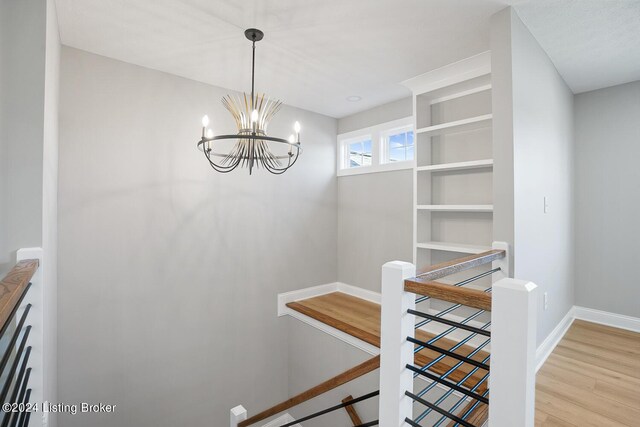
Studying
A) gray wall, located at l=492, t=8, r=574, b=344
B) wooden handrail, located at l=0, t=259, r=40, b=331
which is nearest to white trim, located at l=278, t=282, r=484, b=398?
gray wall, located at l=492, t=8, r=574, b=344

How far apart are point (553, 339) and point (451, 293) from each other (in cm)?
232

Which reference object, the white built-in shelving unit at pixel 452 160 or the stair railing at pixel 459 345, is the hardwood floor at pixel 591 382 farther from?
the white built-in shelving unit at pixel 452 160

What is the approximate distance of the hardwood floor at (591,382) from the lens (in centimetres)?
167

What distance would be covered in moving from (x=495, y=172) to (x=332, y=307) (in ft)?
7.67

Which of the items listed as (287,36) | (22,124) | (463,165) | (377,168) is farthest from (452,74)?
(22,124)

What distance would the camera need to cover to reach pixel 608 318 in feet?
9.71

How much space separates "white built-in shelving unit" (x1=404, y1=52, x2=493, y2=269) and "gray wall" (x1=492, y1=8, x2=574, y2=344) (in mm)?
356

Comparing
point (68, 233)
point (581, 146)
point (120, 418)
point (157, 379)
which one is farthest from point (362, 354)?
point (581, 146)

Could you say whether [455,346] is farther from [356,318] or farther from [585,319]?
[585,319]

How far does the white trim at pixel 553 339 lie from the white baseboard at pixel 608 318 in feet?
0.27

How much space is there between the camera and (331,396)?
315cm

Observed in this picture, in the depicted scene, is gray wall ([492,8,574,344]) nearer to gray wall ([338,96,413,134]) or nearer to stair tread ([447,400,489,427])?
stair tread ([447,400,489,427])

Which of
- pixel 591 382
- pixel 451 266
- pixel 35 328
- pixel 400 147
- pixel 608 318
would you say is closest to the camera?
pixel 451 266

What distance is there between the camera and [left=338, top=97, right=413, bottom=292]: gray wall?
345cm
